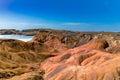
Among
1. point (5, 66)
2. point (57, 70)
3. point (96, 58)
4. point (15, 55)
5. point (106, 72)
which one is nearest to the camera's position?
point (106, 72)

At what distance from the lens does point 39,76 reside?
99688 mm

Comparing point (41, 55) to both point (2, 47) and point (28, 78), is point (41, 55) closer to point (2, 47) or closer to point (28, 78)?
point (2, 47)

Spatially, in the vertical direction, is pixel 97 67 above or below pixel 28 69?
above

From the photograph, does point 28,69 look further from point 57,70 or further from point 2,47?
point 2,47

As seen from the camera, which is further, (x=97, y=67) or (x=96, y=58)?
(x=96, y=58)

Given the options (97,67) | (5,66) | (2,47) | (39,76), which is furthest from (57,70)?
(2,47)

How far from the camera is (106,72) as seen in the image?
2968 inches

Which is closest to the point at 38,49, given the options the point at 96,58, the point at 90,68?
the point at 96,58

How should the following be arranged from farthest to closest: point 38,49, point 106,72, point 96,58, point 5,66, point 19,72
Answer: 1. point 38,49
2. point 5,66
3. point 19,72
4. point 96,58
5. point 106,72


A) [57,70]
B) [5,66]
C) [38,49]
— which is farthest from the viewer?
[38,49]

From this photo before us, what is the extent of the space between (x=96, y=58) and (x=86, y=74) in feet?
96.9

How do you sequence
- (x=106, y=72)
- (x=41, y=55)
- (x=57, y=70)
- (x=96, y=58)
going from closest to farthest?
(x=106, y=72)
(x=57, y=70)
(x=96, y=58)
(x=41, y=55)

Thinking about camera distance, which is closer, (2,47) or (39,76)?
(39,76)

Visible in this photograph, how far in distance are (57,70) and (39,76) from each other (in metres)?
10.7
